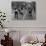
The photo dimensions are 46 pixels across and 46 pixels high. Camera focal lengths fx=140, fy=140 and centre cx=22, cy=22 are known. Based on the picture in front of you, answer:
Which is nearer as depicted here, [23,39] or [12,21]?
[23,39]

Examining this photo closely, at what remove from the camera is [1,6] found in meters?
3.15

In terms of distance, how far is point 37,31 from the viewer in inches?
125

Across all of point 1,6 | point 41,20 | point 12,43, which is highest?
point 1,6

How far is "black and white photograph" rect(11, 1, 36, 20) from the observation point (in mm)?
3178

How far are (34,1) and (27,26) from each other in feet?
1.93

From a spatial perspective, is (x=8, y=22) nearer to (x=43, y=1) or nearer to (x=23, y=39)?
(x=23, y=39)

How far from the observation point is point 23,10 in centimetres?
319

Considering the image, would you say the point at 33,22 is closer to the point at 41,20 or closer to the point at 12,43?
the point at 41,20

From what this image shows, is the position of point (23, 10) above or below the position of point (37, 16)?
above

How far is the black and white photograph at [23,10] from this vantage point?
3.18 meters

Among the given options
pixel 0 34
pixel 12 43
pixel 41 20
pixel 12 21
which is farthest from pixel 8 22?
pixel 41 20

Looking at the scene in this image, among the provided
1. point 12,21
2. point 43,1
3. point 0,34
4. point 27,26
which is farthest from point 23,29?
point 43,1

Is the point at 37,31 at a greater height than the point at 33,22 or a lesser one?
lesser

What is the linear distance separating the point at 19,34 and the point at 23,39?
0.24 meters
